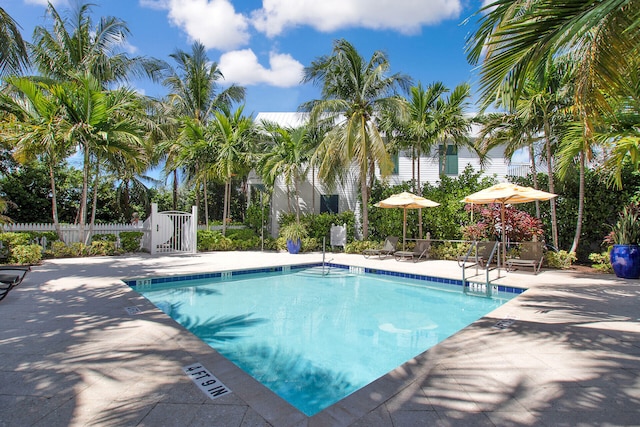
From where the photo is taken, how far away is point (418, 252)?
11.9 metres

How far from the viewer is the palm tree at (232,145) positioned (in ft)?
47.4

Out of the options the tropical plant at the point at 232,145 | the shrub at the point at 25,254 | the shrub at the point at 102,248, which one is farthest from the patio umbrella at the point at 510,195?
the shrub at the point at 25,254

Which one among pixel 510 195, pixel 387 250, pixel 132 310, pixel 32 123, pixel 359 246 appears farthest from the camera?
pixel 359 246

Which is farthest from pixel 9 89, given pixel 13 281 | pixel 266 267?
pixel 266 267

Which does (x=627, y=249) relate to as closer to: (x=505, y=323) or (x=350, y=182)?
(x=505, y=323)

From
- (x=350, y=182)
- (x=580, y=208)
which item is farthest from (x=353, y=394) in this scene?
(x=350, y=182)

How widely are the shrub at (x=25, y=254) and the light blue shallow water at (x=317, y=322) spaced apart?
470 cm

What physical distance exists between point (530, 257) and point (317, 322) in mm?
6550

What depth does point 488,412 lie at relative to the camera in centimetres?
247

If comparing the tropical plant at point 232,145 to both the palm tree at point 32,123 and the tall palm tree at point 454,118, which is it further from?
the tall palm tree at point 454,118

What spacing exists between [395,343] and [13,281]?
20.5ft

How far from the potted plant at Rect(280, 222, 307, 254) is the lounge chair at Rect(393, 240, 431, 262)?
409cm

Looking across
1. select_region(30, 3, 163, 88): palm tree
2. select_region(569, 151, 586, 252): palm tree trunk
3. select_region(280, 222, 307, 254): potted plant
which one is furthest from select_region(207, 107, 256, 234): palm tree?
select_region(569, 151, 586, 252): palm tree trunk

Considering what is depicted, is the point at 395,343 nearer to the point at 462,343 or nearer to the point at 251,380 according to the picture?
the point at 462,343
